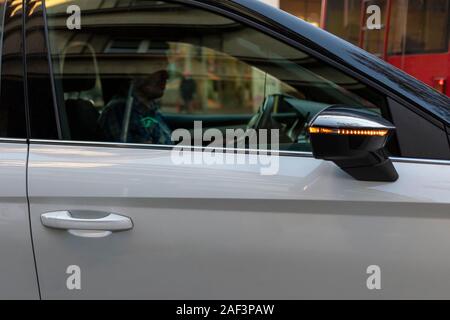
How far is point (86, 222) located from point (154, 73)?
159 centimetres

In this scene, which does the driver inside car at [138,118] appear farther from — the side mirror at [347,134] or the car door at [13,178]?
the side mirror at [347,134]

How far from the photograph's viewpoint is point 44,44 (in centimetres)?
176

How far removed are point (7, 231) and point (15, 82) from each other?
0.48m

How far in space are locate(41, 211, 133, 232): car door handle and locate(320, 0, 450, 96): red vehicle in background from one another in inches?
158

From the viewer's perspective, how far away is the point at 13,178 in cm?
162

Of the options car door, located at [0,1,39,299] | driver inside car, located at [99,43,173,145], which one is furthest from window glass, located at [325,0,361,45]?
car door, located at [0,1,39,299]

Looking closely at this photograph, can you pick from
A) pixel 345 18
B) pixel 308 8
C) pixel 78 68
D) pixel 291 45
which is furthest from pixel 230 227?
pixel 308 8

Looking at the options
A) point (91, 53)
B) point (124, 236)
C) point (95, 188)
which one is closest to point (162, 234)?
point (124, 236)

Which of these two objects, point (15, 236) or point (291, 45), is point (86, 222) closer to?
point (15, 236)

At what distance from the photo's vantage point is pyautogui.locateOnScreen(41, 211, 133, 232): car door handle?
5.27 feet

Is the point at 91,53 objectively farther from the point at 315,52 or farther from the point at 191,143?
the point at 315,52

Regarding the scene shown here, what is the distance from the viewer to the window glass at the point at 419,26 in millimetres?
4871

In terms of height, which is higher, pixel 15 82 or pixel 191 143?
pixel 15 82

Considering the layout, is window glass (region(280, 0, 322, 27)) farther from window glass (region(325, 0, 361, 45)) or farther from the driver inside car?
the driver inside car
